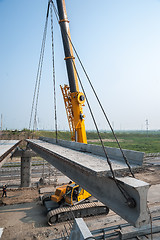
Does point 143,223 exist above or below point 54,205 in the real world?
above

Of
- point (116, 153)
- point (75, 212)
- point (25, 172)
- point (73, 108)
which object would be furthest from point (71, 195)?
point (25, 172)

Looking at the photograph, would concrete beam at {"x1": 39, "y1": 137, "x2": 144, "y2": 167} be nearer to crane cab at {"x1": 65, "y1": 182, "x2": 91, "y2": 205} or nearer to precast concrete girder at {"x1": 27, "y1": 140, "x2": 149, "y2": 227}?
Result: precast concrete girder at {"x1": 27, "y1": 140, "x2": 149, "y2": 227}

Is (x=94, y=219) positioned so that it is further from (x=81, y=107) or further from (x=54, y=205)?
(x=81, y=107)

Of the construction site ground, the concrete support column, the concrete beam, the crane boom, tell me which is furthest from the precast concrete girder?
the concrete support column

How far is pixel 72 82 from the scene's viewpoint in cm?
1220

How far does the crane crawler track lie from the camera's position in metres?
11.8

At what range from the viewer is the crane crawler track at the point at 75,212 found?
11.8m

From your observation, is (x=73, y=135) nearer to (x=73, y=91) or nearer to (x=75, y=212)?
(x=73, y=91)

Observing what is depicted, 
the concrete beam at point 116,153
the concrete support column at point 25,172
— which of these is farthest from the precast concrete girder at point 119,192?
the concrete support column at point 25,172

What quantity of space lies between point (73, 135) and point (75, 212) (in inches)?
215

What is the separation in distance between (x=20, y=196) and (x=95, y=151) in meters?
13.1

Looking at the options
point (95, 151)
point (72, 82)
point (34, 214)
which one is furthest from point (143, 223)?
point (34, 214)

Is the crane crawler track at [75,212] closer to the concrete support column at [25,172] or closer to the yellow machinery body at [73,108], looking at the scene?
the yellow machinery body at [73,108]

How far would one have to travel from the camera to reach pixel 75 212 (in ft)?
40.4
